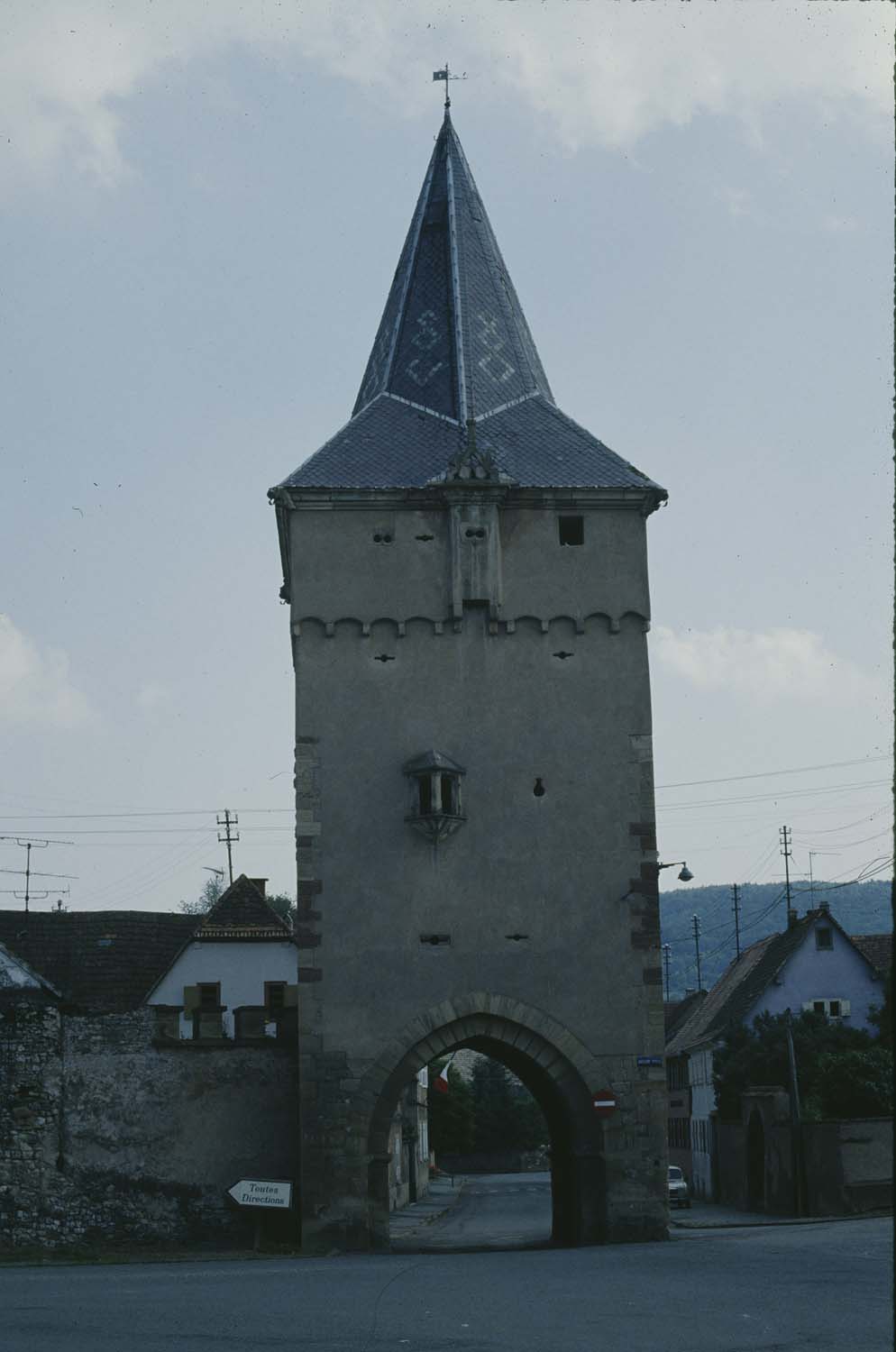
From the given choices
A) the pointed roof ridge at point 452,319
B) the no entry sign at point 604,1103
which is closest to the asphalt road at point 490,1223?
the no entry sign at point 604,1103

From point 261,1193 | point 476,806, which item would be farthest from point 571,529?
point 261,1193

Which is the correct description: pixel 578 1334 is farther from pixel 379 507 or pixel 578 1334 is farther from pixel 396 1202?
pixel 396 1202

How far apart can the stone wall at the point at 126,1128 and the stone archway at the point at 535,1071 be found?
1.49m

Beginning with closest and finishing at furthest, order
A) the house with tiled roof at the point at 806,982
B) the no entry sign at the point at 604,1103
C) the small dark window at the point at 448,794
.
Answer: the no entry sign at the point at 604,1103, the small dark window at the point at 448,794, the house with tiled roof at the point at 806,982

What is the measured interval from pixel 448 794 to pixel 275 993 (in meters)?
15.5

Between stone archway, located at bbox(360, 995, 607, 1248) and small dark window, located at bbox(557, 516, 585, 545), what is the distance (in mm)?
7524

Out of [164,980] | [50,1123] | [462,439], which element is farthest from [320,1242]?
[164,980]

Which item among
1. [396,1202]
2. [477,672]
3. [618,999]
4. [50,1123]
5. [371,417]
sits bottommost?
[396,1202]

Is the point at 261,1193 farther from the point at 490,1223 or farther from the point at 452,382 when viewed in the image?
the point at 452,382

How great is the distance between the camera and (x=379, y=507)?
29312mm

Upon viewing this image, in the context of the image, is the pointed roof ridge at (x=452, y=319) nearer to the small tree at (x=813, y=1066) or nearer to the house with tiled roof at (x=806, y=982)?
the small tree at (x=813, y=1066)

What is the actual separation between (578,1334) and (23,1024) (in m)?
15.3

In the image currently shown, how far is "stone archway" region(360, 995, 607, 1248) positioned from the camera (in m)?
27.0

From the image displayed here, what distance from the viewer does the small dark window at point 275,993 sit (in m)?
41.8
